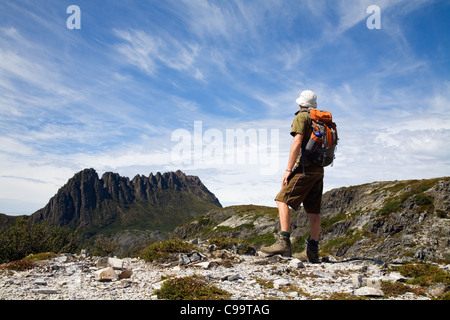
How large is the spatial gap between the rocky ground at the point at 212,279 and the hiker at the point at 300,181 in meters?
1.03

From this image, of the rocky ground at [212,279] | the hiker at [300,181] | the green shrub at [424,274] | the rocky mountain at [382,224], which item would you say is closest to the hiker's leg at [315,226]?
the hiker at [300,181]

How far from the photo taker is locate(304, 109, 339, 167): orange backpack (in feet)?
26.7

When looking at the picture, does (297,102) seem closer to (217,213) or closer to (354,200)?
(354,200)

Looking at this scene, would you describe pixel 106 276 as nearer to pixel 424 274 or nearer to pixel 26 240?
pixel 424 274

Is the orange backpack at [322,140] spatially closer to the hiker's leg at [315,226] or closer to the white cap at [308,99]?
the white cap at [308,99]

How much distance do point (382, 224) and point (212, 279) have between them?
4392 cm

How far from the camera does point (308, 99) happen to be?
882 cm

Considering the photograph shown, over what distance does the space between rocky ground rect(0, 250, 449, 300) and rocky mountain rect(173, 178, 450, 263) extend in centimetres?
661

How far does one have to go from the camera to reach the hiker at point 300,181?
8.16 m

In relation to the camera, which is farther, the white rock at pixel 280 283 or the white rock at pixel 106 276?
the white rock at pixel 106 276

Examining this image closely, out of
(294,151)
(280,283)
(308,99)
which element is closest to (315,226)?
(294,151)

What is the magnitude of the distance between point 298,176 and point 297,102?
2288 millimetres

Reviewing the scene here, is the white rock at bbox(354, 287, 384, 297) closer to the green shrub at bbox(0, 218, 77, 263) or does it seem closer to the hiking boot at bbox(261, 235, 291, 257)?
the hiking boot at bbox(261, 235, 291, 257)

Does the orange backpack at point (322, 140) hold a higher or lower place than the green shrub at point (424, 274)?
higher
